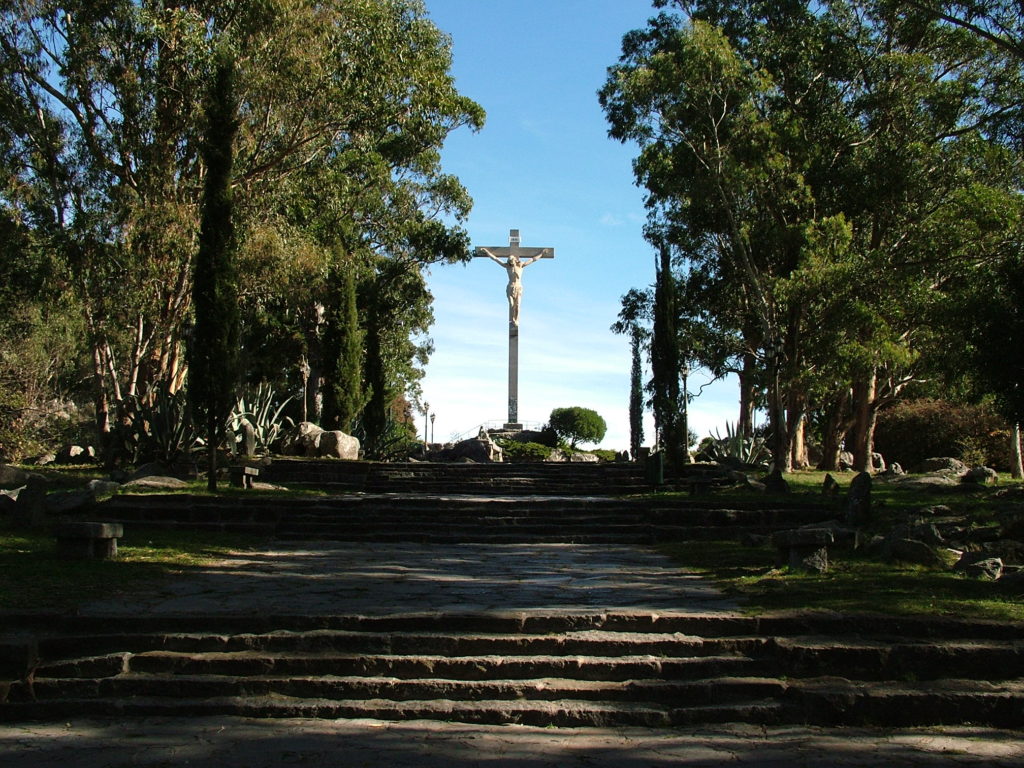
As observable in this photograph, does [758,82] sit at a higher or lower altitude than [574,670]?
higher

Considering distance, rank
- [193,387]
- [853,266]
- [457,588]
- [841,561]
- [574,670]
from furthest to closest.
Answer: [853,266]
[193,387]
[841,561]
[457,588]
[574,670]

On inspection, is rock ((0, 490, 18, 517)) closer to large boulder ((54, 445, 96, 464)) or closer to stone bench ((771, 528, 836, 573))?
stone bench ((771, 528, 836, 573))

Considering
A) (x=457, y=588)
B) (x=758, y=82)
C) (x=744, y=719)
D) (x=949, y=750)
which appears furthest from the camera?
(x=758, y=82)

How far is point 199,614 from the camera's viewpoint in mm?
5977

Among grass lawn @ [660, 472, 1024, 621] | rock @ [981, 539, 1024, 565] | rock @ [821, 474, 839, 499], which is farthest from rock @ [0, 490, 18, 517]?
rock @ [821, 474, 839, 499]

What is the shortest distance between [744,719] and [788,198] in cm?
1816

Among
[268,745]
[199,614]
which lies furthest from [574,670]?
[199,614]

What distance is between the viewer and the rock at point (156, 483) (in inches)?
503

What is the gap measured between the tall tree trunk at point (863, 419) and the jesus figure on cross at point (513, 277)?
40.8 feet

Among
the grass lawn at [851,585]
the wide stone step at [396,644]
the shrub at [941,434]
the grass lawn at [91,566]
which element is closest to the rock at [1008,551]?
the grass lawn at [851,585]

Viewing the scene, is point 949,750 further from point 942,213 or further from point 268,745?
point 942,213

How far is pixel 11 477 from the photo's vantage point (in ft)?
44.9

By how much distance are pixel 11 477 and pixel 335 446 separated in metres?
7.21

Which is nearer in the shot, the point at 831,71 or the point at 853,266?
the point at 853,266
